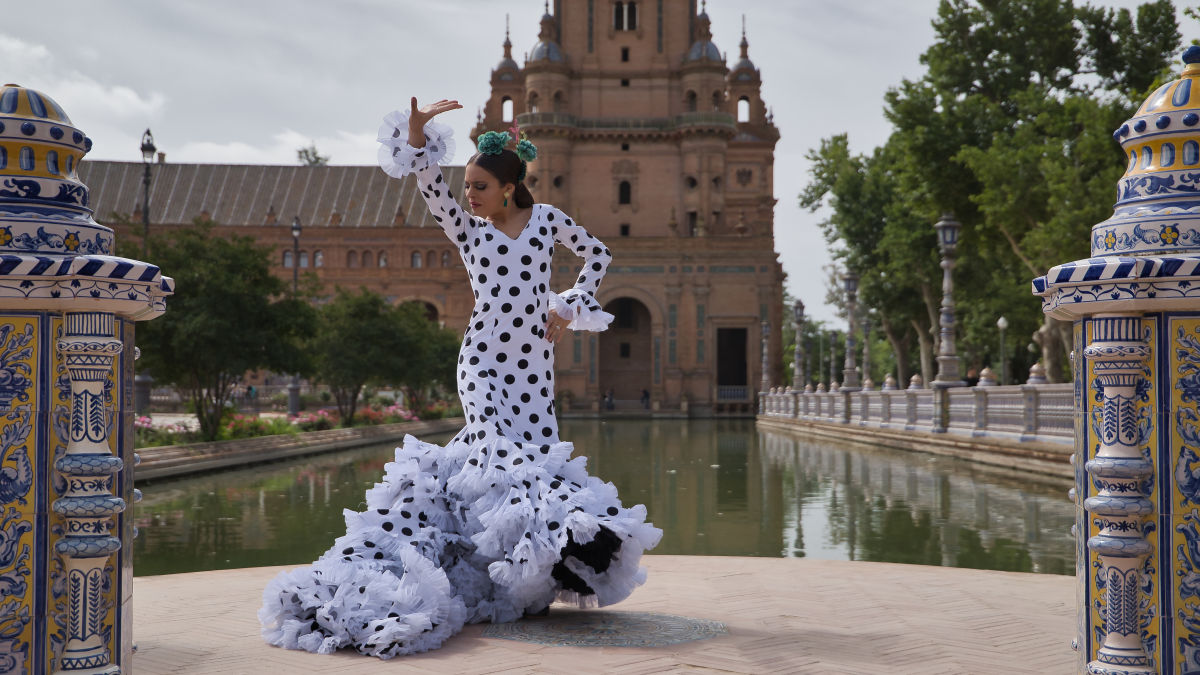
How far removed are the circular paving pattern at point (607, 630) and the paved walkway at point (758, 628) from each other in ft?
0.18

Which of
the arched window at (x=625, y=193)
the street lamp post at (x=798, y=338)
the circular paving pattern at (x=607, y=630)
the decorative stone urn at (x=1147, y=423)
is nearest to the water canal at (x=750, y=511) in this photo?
the circular paving pattern at (x=607, y=630)

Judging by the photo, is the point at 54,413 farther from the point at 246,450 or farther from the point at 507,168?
the point at 246,450

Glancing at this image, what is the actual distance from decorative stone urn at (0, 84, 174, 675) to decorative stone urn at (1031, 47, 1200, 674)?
2.95 metres

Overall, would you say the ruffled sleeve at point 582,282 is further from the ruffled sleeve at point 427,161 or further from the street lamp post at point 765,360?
the street lamp post at point 765,360

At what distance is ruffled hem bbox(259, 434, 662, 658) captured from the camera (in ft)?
15.1

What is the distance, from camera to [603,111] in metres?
60.5

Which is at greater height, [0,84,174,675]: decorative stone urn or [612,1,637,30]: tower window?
[612,1,637,30]: tower window

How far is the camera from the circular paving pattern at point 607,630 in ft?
15.4

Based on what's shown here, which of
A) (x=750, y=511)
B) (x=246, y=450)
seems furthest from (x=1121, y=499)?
(x=246, y=450)

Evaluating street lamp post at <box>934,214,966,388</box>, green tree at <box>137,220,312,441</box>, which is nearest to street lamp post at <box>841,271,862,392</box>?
street lamp post at <box>934,214,966,388</box>

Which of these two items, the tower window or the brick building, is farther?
the tower window

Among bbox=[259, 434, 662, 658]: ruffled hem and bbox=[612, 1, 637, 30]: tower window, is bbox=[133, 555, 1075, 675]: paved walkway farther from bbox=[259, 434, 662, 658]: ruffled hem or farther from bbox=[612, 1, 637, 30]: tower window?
bbox=[612, 1, 637, 30]: tower window

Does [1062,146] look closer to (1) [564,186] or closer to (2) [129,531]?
(2) [129,531]

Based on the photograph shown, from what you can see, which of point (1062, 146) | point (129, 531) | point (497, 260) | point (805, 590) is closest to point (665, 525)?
point (805, 590)
